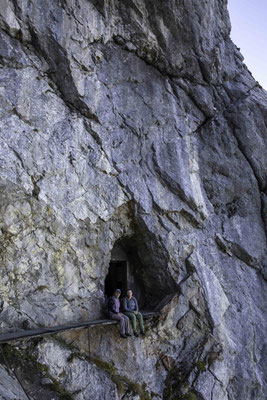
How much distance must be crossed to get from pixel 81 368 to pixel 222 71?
13573 mm

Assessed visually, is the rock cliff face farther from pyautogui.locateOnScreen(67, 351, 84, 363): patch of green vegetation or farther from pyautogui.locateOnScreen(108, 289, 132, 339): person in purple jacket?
pyautogui.locateOnScreen(108, 289, 132, 339): person in purple jacket

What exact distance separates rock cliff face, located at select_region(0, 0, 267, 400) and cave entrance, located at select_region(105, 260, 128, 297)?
571 millimetres

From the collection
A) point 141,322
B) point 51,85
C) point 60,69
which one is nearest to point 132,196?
point 141,322

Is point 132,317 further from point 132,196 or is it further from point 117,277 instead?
point 132,196

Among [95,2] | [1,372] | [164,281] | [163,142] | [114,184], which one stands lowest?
[1,372]

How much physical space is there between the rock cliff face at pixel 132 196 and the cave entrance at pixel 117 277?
57 cm

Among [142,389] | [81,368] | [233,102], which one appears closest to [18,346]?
[81,368]

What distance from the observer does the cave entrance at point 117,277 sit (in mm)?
13770

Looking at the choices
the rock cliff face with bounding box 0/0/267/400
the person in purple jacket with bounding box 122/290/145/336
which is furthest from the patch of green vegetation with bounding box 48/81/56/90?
the person in purple jacket with bounding box 122/290/145/336

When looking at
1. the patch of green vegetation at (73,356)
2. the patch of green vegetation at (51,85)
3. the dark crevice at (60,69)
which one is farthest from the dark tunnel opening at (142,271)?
the patch of green vegetation at (51,85)

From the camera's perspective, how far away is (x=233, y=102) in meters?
15.7

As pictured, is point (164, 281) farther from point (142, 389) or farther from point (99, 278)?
point (142, 389)

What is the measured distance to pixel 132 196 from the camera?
12133 millimetres

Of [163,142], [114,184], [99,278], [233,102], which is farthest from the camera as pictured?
[233,102]
